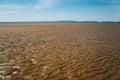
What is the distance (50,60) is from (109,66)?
10.5ft

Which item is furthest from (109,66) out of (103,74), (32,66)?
(32,66)

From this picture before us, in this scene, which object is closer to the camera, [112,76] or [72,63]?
[112,76]

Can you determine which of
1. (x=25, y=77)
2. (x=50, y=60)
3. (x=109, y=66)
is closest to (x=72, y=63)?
(x=50, y=60)

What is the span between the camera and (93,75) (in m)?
6.45

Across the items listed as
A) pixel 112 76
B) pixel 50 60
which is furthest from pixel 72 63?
pixel 112 76

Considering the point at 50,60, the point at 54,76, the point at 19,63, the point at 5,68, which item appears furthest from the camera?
the point at 50,60

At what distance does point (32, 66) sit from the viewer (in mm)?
7598

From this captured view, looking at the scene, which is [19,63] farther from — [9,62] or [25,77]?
[25,77]

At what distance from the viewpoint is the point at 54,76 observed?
625cm

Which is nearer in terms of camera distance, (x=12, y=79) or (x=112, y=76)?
(x=12, y=79)

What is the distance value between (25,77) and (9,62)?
102 inches

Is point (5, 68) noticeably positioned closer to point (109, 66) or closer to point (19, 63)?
point (19, 63)

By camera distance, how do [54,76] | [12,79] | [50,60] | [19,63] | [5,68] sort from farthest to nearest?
1. [50,60]
2. [19,63]
3. [5,68]
4. [54,76]
5. [12,79]

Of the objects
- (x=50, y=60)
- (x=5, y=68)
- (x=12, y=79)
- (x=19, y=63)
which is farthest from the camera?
(x=50, y=60)
